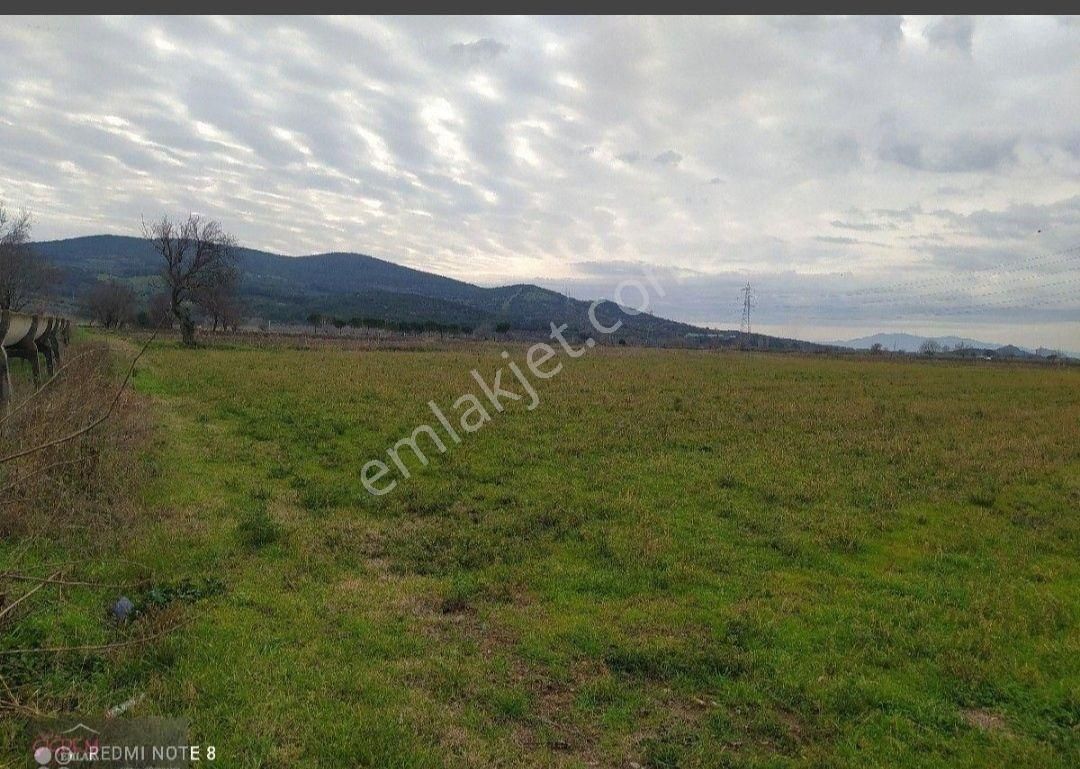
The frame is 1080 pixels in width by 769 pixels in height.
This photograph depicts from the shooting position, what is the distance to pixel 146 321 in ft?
286

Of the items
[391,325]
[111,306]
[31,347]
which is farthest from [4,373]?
[391,325]

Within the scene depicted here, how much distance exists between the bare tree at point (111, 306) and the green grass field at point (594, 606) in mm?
89830

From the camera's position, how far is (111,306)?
8656cm

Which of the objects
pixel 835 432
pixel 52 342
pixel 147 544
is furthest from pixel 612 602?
pixel 52 342

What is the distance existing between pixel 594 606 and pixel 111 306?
102 metres

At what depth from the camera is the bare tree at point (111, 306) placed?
86.2 metres

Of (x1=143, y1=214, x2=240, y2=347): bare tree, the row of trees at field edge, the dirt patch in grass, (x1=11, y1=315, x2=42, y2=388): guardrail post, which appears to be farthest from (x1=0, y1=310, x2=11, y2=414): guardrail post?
the row of trees at field edge

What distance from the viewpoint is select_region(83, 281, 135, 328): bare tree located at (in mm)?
86250

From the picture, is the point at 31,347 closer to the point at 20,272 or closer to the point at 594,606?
the point at 594,606

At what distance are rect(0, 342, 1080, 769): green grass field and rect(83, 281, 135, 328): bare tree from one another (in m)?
89.8

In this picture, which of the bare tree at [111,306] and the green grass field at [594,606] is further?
the bare tree at [111,306]

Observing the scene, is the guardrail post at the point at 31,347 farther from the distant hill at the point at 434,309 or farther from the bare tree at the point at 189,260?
the distant hill at the point at 434,309

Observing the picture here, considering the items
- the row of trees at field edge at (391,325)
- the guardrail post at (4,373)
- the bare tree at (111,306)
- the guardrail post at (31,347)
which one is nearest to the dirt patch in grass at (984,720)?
the guardrail post at (4,373)

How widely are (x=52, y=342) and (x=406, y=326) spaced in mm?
97586
